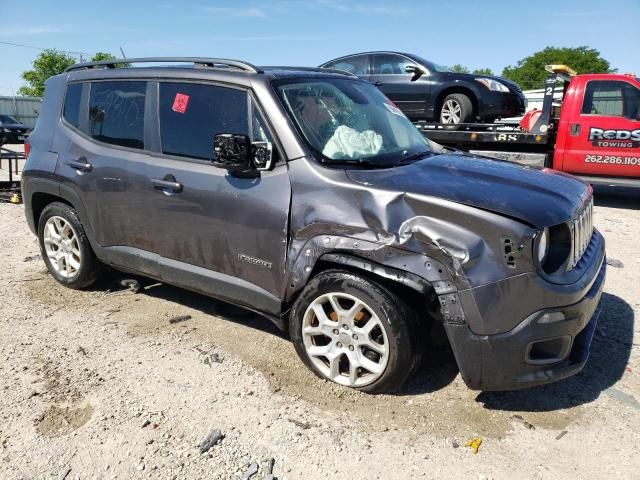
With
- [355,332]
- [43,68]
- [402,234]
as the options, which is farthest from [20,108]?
[402,234]

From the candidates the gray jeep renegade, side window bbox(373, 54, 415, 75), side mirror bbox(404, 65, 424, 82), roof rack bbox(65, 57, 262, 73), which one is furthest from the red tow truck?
roof rack bbox(65, 57, 262, 73)

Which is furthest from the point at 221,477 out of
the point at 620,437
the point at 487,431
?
the point at 620,437

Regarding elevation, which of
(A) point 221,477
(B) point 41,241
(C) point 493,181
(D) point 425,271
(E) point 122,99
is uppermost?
(E) point 122,99

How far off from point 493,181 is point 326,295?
1.15 meters

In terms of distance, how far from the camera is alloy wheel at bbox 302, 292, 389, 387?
306cm

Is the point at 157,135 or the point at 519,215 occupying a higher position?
the point at 157,135

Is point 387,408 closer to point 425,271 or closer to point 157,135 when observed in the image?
point 425,271

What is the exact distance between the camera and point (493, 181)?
309 cm

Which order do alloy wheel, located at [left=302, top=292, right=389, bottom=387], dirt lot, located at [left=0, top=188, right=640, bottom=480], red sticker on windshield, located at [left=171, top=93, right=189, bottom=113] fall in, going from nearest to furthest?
1. dirt lot, located at [left=0, top=188, right=640, bottom=480]
2. alloy wheel, located at [left=302, top=292, right=389, bottom=387]
3. red sticker on windshield, located at [left=171, top=93, right=189, bottom=113]

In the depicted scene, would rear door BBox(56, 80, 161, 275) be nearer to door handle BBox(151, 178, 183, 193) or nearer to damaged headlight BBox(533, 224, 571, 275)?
door handle BBox(151, 178, 183, 193)

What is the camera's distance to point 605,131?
888 cm

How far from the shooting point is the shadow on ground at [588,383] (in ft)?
10.2

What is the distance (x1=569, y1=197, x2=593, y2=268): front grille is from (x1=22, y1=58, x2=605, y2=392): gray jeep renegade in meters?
0.02

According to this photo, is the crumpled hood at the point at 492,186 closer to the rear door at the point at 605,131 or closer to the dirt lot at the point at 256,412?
the dirt lot at the point at 256,412
